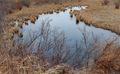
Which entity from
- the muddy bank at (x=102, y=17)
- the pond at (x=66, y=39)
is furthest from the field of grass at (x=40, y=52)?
the pond at (x=66, y=39)

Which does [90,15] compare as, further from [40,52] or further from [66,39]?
[40,52]

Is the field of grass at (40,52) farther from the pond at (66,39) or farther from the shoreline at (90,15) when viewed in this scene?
the pond at (66,39)

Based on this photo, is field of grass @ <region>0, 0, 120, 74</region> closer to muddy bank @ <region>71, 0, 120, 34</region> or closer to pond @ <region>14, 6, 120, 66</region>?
muddy bank @ <region>71, 0, 120, 34</region>

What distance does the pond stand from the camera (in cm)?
741

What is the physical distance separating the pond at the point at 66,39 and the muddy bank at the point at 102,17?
541 mm

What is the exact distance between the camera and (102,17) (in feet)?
70.7

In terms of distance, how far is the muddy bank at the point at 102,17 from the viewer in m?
18.9

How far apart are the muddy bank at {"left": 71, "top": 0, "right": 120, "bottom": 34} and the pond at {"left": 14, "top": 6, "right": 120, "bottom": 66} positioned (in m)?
0.54

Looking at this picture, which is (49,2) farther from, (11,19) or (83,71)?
(83,71)

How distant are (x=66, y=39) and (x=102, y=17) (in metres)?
8.64

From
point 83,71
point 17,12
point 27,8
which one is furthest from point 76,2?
point 83,71

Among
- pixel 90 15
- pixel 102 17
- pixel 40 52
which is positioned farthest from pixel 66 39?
pixel 90 15

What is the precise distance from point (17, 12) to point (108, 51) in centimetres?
1715

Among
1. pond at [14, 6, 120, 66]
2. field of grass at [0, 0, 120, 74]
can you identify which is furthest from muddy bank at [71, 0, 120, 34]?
pond at [14, 6, 120, 66]
